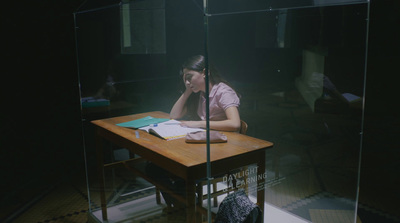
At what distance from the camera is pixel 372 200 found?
282 centimetres

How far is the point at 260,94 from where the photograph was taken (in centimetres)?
162

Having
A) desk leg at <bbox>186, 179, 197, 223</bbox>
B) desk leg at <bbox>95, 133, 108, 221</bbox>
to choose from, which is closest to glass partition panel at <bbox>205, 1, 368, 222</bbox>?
desk leg at <bbox>186, 179, 197, 223</bbox>

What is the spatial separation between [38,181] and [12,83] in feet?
3.21

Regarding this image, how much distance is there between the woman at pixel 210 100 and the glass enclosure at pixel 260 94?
0.02 m

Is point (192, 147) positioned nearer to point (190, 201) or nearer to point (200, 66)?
point (190, 201)

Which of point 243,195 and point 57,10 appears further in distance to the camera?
point 57,10

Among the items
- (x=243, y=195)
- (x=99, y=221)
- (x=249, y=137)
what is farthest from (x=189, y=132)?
(x=99, y=221)

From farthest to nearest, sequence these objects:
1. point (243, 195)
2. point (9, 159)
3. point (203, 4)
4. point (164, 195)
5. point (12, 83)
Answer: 1. point (9, 159)
2. point (12, 83)
3. point (164, 195)
4. point (243, 195)
5. point (203, 4)

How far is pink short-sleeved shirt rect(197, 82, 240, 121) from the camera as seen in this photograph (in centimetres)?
154

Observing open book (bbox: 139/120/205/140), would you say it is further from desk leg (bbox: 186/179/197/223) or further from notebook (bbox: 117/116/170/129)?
desk leg (bbox: 186/179/197/223)

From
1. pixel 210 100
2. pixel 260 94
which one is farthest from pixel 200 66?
pixel 260 94

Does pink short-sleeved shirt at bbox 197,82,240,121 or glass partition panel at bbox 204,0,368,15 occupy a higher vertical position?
glass partition panel at bbox 204,0,368,15

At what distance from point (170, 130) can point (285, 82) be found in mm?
653

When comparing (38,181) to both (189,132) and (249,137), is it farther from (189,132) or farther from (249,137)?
(249,137)
